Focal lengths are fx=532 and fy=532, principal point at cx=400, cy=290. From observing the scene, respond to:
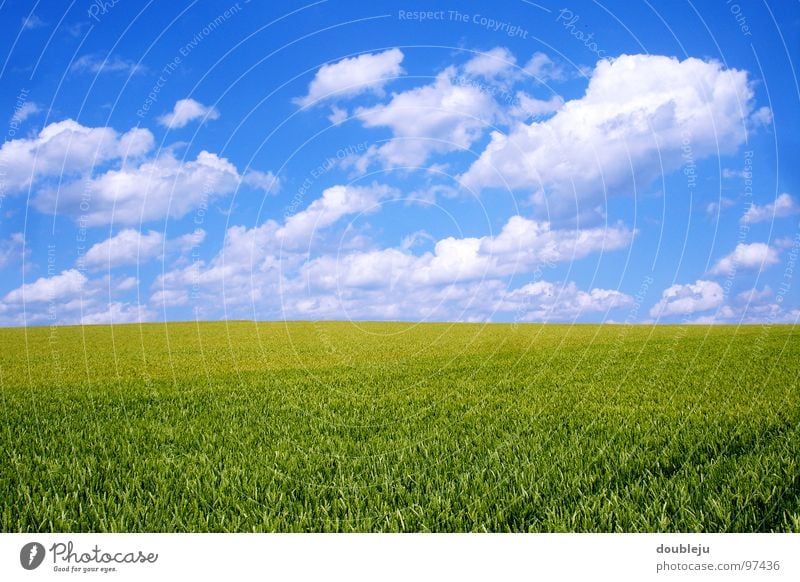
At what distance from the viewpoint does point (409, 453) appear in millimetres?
7441

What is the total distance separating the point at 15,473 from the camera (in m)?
6.86

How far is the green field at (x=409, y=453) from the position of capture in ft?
16.9

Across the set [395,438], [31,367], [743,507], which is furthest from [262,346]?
[743,507]

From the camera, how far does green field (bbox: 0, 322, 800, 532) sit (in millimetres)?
5156
